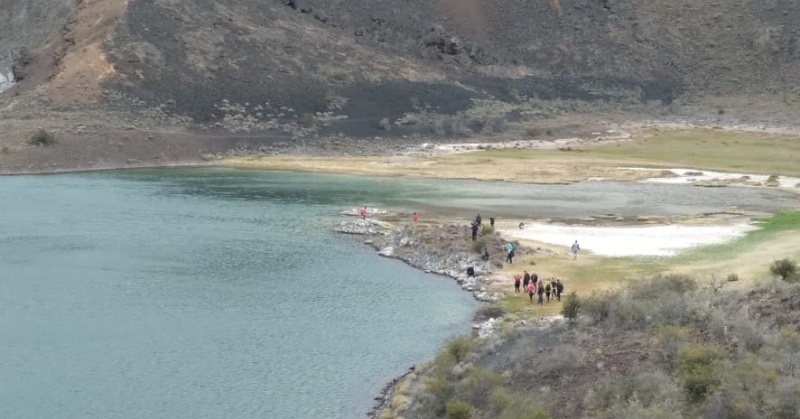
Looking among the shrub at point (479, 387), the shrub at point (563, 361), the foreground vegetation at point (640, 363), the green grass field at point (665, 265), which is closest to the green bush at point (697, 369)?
the foreground vegetation at point (640, 363)

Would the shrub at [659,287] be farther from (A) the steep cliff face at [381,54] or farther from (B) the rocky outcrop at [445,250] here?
(A) the steep cliff face at [381,54]

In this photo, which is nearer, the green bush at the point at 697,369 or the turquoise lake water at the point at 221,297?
the green bush at the point at 697,369

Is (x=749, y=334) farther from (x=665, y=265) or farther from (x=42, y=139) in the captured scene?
(x=42, y=139)

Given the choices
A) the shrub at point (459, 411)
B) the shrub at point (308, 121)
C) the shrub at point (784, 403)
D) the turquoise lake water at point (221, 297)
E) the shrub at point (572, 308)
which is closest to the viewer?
the shrub at point (784, 403)

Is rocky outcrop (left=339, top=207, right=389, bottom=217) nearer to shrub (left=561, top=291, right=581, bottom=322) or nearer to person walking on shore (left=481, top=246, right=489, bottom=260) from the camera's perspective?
person walking on shore (left=481, top=246, right=489, bottom=260)

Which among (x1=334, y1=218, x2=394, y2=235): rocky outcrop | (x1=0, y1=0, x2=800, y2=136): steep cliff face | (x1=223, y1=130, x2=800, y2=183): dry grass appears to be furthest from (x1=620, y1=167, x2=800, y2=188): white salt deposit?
(x1=0, y1=0, x2=800, y2=136): steep cliff face

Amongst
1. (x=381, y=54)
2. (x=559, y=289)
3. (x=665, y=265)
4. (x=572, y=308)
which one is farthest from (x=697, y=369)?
(x=381, y=54)

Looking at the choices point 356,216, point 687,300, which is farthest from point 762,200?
point 687,300
